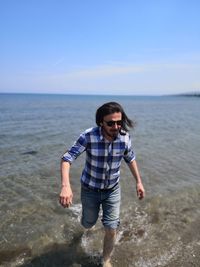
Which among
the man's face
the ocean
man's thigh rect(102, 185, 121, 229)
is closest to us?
the man's face

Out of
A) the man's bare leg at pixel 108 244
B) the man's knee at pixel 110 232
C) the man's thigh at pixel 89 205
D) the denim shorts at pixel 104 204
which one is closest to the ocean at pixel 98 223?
the man's bare leg at pixel 108 244

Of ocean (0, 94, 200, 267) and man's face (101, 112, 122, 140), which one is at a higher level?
man's face (101, 112, 122, 140)

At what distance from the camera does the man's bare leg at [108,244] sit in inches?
198

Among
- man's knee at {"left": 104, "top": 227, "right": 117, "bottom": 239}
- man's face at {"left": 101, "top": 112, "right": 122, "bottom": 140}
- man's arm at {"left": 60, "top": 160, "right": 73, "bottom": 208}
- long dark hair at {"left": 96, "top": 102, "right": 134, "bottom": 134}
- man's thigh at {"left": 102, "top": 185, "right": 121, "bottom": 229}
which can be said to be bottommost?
man's knee at {"left": 104, "top": 227, "right": 117, "bottom": 239}

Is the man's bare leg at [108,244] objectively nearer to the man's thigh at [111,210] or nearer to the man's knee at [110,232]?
the man's knee at [110,232]

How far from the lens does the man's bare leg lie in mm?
5027

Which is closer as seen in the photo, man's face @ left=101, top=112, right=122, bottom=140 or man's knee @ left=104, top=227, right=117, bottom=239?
man's face @ left=101, top=112, right=122, bottom=140

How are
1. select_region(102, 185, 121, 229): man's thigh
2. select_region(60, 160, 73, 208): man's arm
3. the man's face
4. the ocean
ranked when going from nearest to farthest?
1. select_region(60, 160, 73, 208): man's arm
2. the man's face
3. select_region(102, 185, 121, 229): man's thigh
4. the ocean

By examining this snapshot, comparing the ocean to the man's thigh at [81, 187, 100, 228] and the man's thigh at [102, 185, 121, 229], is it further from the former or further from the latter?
the man's thigh at [102, 185, 121, 229]

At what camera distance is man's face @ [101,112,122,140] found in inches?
179

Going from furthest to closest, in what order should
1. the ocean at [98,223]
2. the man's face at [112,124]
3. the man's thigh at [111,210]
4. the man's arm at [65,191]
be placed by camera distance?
the ocean at [98,223]
the man's thigh at [111,210]
the man's face at [112,124]
the man's arm at [65,191]

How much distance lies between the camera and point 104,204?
5.06 meters

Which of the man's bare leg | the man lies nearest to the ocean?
the man's bare leg

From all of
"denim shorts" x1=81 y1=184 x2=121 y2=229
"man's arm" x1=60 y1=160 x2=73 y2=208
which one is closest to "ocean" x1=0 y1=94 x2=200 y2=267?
"denim shorts" x1=81 y1=184 x2=121 y2=229
